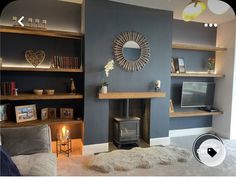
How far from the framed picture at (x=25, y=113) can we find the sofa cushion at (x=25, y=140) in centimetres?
86

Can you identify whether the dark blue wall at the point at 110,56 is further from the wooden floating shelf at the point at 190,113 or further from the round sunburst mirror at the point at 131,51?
the wooden floating shelf at the point at 190,113

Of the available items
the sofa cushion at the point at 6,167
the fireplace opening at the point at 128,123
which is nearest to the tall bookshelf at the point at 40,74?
the fireplace opening at the point at 128,123

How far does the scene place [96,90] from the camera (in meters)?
3.48

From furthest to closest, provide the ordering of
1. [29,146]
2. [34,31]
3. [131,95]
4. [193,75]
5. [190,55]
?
[190,55] → [193,75] → [131,95] → [34,31] → [29,146]

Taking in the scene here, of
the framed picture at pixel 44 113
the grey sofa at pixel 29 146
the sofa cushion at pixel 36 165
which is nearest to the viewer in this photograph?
the sofa cushion at pixel 36 165

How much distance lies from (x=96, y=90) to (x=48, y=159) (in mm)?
1630

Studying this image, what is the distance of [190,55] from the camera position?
4.59 metres

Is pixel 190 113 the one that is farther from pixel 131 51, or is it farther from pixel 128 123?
pixel 131 51

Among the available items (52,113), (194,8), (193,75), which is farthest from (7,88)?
(193,75)

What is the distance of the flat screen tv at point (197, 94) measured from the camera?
433 centimetres

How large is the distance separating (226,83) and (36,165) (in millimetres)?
4164

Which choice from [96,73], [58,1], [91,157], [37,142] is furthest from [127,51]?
[37,142]

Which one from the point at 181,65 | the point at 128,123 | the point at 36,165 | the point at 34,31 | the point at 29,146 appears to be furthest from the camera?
the point at 181,65

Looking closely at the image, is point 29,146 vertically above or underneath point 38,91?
underneath
